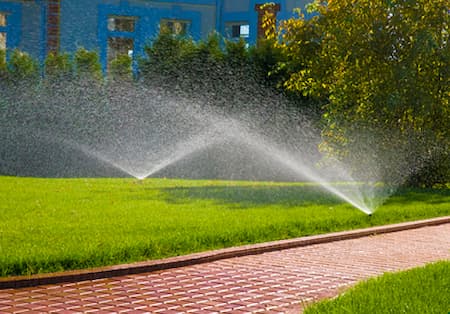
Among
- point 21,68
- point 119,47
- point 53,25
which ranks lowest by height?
point 21,68

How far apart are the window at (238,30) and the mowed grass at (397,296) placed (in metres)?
24.0

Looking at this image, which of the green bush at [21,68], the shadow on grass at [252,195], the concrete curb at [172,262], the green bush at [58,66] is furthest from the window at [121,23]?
the concrete curb at [172,262]

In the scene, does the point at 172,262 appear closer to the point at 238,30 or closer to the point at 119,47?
the point at 119,47

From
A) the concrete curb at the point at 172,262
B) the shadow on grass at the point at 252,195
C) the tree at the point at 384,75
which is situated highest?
the tree at the point at 384,75

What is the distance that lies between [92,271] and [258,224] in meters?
3.84

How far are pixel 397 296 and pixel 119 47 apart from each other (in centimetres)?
2349

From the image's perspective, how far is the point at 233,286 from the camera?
22.7ft

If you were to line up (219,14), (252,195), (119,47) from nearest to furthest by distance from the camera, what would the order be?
1. (252,195)
2. (119,47)
3. (219,14)

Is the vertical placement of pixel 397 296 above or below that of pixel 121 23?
below

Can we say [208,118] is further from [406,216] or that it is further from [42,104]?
[406,216]

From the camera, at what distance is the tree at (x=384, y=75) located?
63.0 feet

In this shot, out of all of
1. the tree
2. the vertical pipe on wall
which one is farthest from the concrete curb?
the vertical pipe on wall

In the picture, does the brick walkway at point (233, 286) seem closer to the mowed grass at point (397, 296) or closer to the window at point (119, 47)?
the mowed grass at point (397, 296)

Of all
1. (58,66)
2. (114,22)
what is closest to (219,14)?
(114,22)
